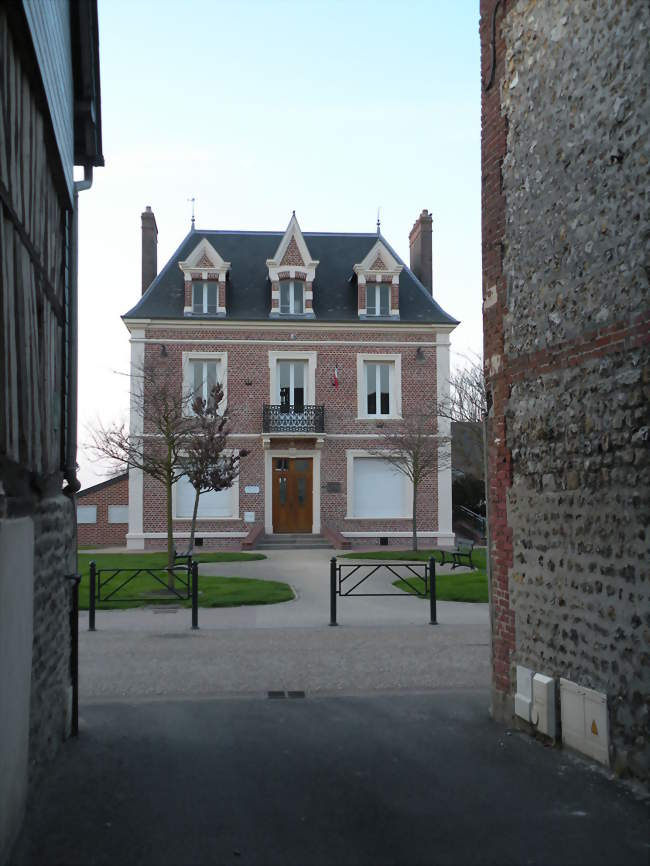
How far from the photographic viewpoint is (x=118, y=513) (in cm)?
2852

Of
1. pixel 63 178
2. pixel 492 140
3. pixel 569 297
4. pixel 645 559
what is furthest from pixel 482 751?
pixel 63 178

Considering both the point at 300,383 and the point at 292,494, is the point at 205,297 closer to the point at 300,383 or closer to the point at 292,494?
the point at 300,383

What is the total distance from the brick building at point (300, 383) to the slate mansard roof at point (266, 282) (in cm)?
9

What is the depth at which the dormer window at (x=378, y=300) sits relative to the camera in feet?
95.2

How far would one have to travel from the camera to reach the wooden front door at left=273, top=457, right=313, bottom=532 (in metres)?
27.9

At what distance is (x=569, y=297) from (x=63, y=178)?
14.0 feet

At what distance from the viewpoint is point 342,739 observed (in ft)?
21.9

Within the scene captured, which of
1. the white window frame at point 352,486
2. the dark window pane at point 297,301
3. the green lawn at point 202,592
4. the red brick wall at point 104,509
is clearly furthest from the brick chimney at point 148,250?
the green lawn at point 202,592

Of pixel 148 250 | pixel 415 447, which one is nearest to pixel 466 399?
pixel 415 447

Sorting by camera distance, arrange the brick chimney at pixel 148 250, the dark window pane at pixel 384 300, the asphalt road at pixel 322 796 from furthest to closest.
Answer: the brick chimney at pixel 148 250 → the dark window pane at pixel 384 300 → the asphalt road at pixel 322 796

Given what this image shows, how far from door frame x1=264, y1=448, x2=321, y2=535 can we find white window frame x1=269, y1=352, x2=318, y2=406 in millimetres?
1659

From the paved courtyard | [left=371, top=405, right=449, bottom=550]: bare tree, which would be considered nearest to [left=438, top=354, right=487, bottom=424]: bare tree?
[left=371, top=405, right=449, bottom=550]: bare tree

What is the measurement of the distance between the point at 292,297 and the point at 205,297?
9.97 feet

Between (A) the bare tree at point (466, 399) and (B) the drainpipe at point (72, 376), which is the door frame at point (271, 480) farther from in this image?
(B) the drainpipe at point (72, 376)
